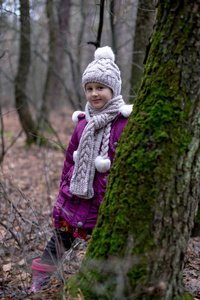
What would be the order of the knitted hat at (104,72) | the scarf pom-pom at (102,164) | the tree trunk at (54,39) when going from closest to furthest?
the scarf pom-pom at (102,164)
the knitted hat at (104,72)
the tree trunk at (54,39)

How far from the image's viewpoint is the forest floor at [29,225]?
2.52 meters

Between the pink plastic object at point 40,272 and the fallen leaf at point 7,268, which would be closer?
the pink plastic object at point 40,272

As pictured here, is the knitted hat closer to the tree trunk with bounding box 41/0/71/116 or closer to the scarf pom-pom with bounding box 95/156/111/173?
the scarf pom-pom with bounding box 95/156/111/173

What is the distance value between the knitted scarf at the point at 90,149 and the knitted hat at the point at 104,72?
0.18 meters

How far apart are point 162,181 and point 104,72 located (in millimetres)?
1459

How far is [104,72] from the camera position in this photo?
9.40 ft

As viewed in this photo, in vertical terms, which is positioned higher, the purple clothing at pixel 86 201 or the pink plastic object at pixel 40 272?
the purple clothing at pixel 86 201

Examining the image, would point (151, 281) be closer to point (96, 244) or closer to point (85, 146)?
point (96, 244)

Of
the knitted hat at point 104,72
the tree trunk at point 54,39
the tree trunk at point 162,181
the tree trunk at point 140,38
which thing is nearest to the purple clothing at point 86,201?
the knitted hat at point 104,72

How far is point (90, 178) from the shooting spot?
279 centimetres

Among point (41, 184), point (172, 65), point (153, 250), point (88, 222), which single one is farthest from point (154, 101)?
point (41, 184)

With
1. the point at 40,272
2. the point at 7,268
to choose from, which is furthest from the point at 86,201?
the point at 7,268

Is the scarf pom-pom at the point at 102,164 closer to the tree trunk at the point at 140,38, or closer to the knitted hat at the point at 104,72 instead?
the knitted hat at the point at 104,72

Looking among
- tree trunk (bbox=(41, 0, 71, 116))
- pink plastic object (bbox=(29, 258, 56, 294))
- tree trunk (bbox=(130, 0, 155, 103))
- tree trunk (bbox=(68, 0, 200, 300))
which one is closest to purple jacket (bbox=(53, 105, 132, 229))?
pink plastic object (bbox=(29, 258, 56, 294))
